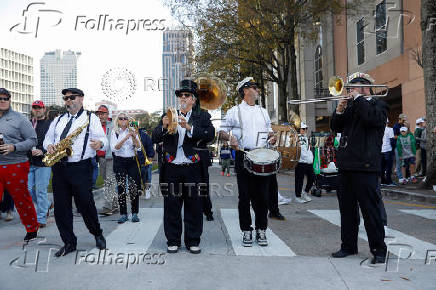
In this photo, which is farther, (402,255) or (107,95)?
(107,95)

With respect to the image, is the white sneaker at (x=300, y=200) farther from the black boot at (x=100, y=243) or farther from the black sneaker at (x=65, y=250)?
the black sneaker at (x=65, y=250)

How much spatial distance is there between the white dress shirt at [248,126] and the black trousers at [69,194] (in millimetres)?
1834

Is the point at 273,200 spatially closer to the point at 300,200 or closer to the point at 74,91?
the point at 300,200

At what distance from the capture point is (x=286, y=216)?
8086 mm

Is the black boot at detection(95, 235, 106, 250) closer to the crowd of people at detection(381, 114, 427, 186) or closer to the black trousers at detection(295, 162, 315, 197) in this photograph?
the black trousers at detection(295, 162, 315, 197)

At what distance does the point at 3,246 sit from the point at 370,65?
22.3 m

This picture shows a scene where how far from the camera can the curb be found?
10.0 m

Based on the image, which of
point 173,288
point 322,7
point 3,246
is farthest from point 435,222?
point 322,7

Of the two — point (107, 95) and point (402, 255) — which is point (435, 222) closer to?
point (402, 255)

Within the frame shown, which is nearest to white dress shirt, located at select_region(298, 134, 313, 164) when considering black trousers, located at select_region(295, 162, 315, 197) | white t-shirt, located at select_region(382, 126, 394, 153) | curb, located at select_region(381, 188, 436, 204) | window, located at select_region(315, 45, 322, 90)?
black trousers, located at select_region(295, 162, 315, 197)

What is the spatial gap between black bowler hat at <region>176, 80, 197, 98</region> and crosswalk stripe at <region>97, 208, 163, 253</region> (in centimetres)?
195

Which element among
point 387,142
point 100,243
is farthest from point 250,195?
point 387,142

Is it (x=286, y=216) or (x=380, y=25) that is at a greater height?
(x=380, y=25)

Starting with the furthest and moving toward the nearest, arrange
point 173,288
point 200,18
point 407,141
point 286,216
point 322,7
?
point 200,18 < point 322,7 < point 407,141 < point 286,216 < point 173,288
